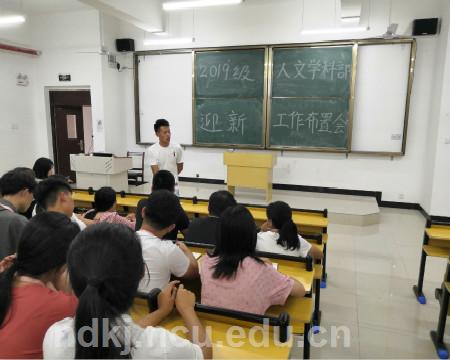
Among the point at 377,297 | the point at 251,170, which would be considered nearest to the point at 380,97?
the point at 251,170

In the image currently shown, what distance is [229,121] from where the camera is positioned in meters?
6.61

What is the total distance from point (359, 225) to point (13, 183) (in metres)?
4.43

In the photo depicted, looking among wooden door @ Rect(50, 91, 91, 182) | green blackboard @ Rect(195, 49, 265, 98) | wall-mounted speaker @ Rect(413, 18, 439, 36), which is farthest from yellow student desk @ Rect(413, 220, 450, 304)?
wooden door @ Rect(50, 91, 91, 182)

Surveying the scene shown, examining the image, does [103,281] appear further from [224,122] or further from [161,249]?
[224,122]

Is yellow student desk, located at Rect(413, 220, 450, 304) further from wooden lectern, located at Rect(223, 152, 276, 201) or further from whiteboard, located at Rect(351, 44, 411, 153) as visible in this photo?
whiteboard, located at Rect(351, 44, 411, 153)

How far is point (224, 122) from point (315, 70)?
6.28 ft

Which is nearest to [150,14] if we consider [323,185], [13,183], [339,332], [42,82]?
[42,82]

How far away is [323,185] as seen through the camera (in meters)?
6.24

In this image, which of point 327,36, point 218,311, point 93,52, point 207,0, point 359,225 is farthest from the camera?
point 93,52

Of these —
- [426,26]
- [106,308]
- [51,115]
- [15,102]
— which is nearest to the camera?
[106,308]

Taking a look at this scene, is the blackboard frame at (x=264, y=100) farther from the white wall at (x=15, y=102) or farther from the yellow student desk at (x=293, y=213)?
the white wall at (x=15, y=102)

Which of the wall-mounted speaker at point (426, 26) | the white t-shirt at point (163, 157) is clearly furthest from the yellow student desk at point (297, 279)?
the wall-mounted speaker at point (426, 26)

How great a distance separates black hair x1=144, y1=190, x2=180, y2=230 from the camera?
5.30 ft

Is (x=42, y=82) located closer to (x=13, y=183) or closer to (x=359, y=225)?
(x=13, y=183)
